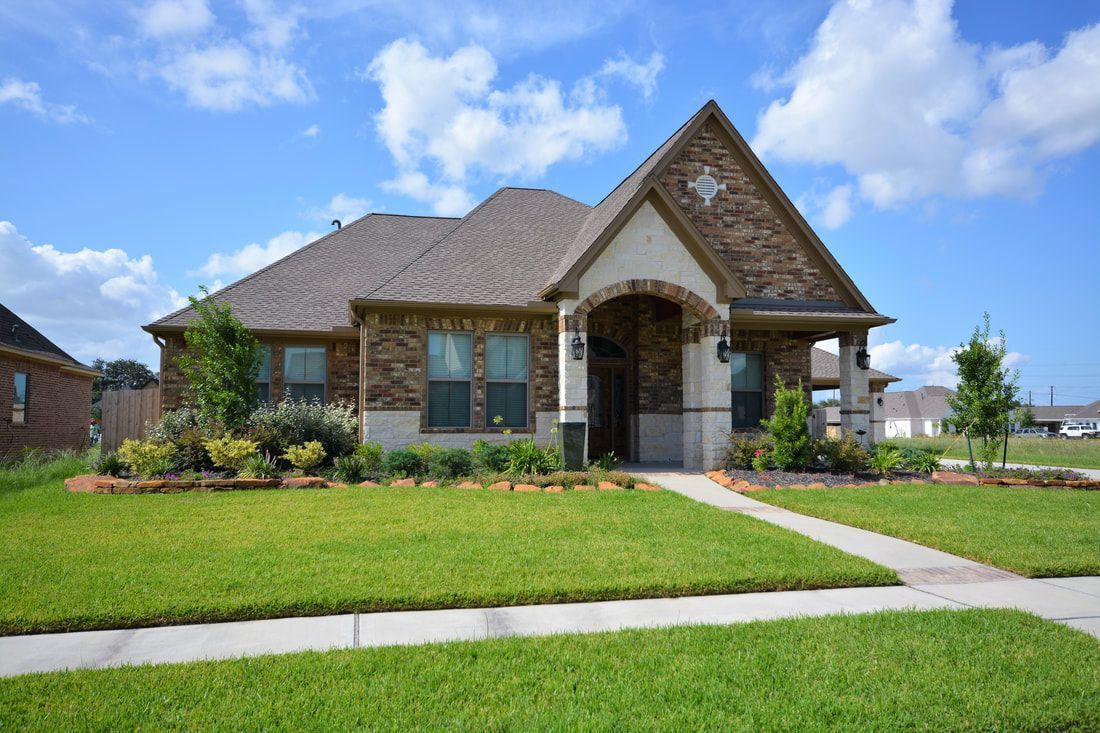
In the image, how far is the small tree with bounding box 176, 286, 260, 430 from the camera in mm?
13508

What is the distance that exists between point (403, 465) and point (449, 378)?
2648 millimetres

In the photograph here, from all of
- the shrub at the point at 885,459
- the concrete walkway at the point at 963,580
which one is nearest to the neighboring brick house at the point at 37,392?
the concrete walkway at the point at 963,580

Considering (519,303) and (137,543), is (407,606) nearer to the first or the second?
(137,543)

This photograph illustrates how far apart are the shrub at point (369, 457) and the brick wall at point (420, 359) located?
1.32 meters

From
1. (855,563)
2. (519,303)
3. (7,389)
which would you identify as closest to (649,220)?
(519,303)

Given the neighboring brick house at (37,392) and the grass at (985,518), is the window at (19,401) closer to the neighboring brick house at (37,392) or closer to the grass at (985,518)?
the neighboring brick house at (37,392)

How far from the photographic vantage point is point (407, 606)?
539 cm

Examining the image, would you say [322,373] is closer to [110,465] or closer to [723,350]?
[110,465]

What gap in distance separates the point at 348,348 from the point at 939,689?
14344mm

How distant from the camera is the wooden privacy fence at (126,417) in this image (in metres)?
16.5

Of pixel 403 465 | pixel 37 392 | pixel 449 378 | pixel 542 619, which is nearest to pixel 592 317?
pixel 449 378

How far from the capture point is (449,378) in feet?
48.6

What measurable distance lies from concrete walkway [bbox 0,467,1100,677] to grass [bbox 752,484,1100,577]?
44 centimetres

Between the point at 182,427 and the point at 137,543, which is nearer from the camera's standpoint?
the point at 137,543
